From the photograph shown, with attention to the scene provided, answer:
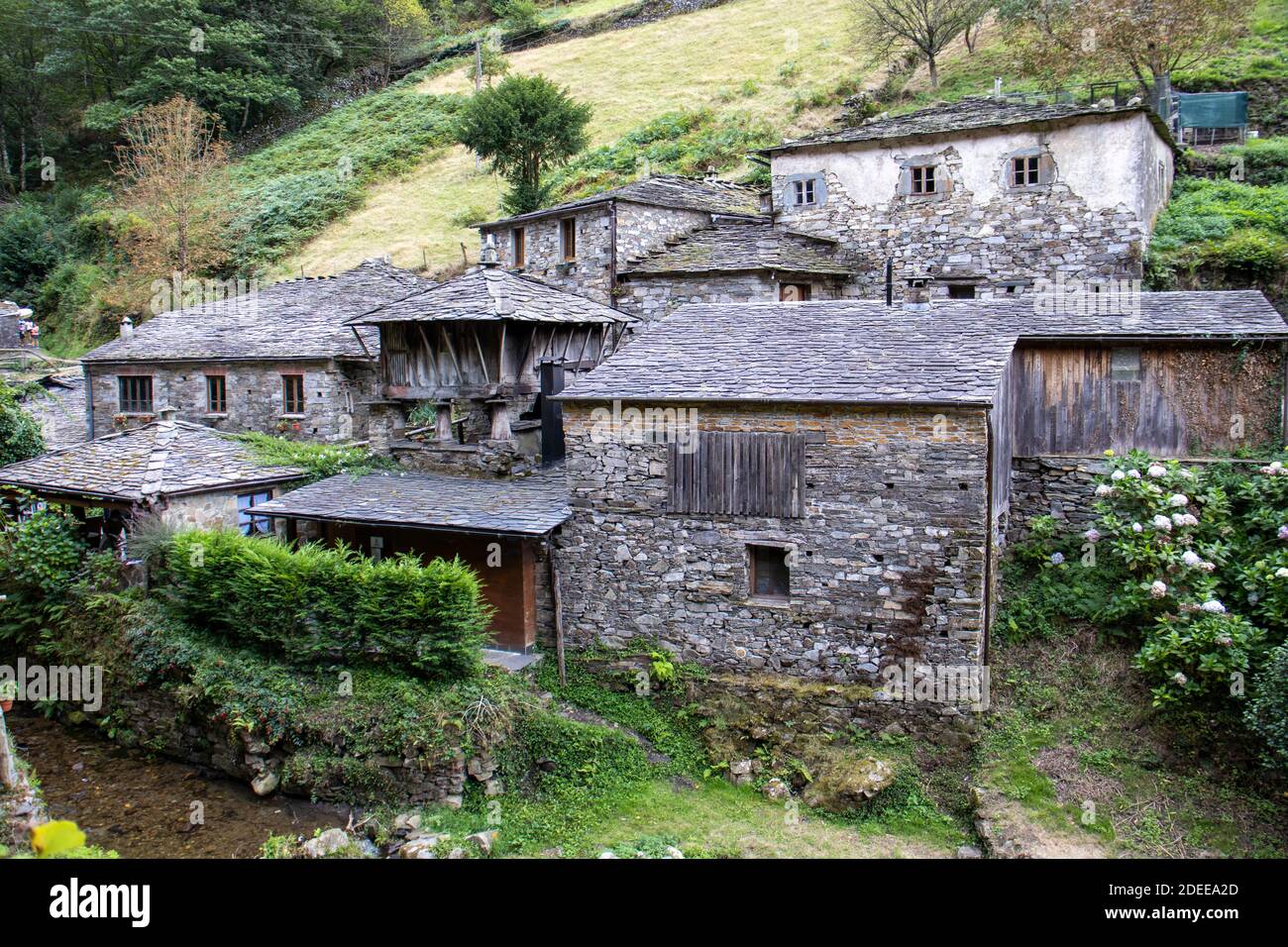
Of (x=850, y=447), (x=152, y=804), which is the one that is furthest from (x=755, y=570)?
(x=152, y=804)

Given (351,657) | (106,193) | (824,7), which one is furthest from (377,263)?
(824,7)

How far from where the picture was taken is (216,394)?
2286 centimetres

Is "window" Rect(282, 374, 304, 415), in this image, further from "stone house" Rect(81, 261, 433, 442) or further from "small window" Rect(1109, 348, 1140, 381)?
"small window" Rect(1109, 348, 1140, 381)

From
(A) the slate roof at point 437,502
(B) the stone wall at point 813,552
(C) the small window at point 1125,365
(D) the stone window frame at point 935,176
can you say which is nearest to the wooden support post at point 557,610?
(B) the stone wall at point 813,552

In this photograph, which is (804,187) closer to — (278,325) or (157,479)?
(278,325)

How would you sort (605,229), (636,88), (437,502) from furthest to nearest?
(636,88) < (605,229) < (437,502)

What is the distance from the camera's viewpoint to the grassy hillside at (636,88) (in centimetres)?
3748

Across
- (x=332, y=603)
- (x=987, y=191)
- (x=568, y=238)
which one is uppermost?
(x=987, y=191)

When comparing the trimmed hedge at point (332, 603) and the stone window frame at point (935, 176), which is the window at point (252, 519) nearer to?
the trimmed hedge at point (332, 603)

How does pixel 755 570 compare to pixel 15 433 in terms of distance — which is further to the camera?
pixel 15 433

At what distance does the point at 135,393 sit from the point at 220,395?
3156 mm

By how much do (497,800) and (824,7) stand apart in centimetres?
4886

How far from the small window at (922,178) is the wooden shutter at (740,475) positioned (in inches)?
458

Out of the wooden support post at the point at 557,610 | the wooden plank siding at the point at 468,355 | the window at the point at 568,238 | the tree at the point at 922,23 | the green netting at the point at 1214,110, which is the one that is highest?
the tree at the point at 922,23
